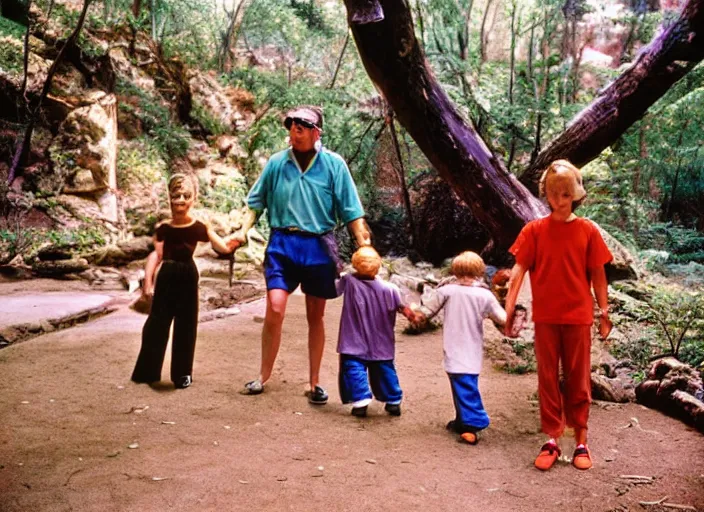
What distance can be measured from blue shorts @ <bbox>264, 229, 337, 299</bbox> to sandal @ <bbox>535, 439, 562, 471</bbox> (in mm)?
1519

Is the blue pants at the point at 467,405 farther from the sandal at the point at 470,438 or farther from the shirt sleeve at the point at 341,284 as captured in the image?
the shirt sleeve at the point at 341,284

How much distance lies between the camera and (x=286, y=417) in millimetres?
3262

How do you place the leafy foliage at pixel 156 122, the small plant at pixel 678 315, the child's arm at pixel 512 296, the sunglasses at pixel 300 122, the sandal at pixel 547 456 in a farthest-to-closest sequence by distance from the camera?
1. the leafy foliage at pixel 156 122
2. the small plant at pixel 678 315
3. the sunglasses at pixel 300 122
4. the child's arm at pixel 512 296
5. the sandal at pixel 547 456

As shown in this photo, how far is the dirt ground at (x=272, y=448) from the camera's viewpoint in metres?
2.25

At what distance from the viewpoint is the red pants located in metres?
2.84

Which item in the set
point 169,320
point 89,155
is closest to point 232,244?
point 169,320

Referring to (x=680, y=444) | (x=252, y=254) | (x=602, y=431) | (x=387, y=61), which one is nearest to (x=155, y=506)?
(x=602, y=431)

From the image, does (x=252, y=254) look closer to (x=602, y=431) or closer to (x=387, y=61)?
(x=387, y=61)

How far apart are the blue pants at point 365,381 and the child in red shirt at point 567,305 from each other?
950 millimetres

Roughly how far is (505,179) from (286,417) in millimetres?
3091

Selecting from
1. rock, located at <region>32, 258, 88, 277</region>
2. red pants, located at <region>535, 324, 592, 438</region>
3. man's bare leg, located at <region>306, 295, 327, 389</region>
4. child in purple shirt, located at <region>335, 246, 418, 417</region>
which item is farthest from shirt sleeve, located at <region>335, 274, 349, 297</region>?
rock, located at <region>32, 258, 88, 277</region>

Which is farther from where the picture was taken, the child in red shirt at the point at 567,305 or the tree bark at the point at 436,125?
the tree bark at the point at 436,125

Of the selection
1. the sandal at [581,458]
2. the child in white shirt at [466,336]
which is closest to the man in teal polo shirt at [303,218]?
the child in white shirt at [466,336]

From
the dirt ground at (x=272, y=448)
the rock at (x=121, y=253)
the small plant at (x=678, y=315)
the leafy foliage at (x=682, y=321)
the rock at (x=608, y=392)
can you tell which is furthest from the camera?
the rock at (x=121, y=253)
